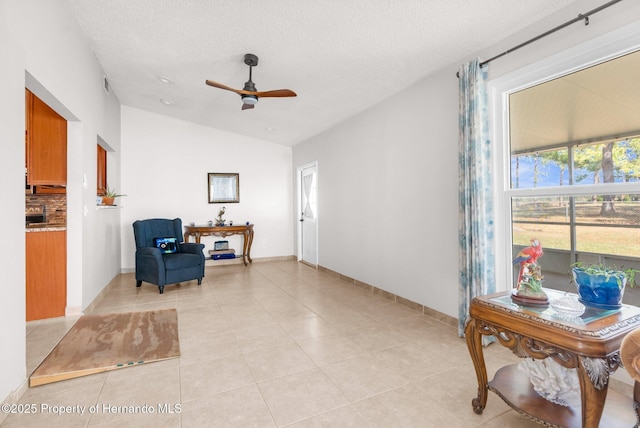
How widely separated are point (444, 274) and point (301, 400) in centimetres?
194

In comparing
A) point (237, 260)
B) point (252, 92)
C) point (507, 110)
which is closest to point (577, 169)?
point (507, 110)

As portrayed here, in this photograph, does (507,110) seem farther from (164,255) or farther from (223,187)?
(223,187)

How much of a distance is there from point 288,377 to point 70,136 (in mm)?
3296

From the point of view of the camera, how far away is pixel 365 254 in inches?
177

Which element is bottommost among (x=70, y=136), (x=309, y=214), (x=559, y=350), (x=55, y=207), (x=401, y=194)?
(x=559, y=350)

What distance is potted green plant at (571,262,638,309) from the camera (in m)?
1.55

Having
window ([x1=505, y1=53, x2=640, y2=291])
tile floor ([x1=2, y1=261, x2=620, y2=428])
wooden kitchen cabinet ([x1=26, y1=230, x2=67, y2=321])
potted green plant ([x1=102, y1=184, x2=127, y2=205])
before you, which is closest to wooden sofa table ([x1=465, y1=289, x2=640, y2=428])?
tile floor ([x1=2, y1=261, x2=620, y2=428])

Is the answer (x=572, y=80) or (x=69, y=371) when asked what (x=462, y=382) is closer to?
(x=572, y=80)

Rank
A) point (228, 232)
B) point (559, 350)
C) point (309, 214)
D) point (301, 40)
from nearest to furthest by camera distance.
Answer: point (559, 350), point (301, 40), point (228, 232), point (309, 214)

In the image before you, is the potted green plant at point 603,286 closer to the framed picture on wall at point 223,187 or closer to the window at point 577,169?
the window at point 577,169

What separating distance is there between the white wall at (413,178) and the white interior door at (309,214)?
2.97ft

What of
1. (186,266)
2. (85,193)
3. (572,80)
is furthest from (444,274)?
(85,193)

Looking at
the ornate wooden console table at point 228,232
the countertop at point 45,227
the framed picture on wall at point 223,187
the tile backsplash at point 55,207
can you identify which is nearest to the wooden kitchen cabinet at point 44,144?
the tile backsplash at point 55,207

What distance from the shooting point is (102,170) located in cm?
477
